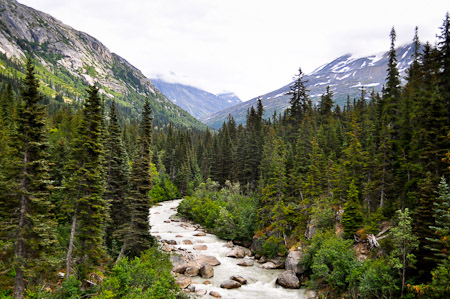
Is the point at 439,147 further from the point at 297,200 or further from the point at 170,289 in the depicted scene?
the point at 170,289

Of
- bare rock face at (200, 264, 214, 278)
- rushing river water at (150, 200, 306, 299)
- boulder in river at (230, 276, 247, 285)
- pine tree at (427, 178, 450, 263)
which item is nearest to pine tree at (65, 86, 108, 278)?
rushing river water at (150, 200, 306, 299)

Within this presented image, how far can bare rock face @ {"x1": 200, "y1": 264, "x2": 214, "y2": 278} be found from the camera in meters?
32.0

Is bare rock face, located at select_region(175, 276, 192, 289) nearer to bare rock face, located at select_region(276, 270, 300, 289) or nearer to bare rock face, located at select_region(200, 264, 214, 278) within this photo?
bare rock face, located at select_region(200, 264, 214, 278)

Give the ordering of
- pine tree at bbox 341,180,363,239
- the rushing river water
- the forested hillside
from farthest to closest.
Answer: pine tree at bbox 341,180,363,239
the rushing river water
the forested hillside

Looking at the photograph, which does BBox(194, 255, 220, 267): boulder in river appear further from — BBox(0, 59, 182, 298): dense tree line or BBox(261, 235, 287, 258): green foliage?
BBox(0, 59, 182, 298): dense tree line

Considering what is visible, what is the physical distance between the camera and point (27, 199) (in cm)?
1678

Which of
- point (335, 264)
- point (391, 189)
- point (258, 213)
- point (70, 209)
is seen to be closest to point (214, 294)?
point (335, 264)

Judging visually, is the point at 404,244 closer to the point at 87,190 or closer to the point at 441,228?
the point at 441,228

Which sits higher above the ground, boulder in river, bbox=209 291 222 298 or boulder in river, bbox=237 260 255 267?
boulder in river, bbox=209 291 222 298

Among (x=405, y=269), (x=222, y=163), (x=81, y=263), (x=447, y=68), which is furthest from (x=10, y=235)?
(x=222, y=163)

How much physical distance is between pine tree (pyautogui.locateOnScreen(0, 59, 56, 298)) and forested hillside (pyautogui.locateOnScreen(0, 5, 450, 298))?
0.23 ft

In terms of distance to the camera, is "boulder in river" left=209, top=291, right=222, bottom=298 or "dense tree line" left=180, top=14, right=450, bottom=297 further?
"boulder in river" left=209, top=291, right=222, bottom=298

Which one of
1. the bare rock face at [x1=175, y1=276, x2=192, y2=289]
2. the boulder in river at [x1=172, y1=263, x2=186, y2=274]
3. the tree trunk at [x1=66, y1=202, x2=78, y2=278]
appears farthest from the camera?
the boulder in river at [x1=172, y1=263, x2=186, y2=274]

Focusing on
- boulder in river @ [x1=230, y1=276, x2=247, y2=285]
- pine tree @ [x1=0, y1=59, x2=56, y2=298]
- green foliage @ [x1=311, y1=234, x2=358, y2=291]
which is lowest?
boulder in river @ [x1=230, y1=276, x2=247, y2=285]
